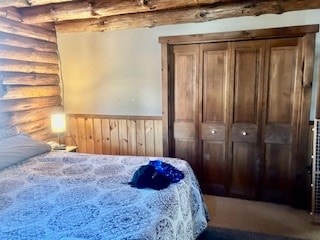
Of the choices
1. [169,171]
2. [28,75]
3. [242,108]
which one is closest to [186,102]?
[242,108]

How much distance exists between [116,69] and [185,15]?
119 cm

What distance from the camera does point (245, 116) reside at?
10.7 ft

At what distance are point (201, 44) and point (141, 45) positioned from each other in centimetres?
81

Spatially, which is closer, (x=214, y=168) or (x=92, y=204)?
(x=92, y=204)

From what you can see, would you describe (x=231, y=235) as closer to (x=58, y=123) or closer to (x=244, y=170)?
(x=244, y=170)

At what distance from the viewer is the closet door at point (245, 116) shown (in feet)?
10.3

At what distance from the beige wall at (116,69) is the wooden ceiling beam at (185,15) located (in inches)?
4.4

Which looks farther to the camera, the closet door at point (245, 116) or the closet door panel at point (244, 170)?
the closet door panel at point (244, 170)

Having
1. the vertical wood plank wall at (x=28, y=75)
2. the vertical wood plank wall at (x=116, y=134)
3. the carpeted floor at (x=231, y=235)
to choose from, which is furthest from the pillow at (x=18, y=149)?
the carpeted floor at (x=231, y=235)

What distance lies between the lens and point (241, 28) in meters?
3.12

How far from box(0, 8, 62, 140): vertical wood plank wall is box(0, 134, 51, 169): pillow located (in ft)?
1.03

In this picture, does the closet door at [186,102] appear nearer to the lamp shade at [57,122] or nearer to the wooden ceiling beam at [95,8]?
the wooden ceiling beam at [95,8]

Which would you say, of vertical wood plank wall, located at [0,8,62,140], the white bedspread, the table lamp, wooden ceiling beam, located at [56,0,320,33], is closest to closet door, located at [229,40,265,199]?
wooden ceiling beam, located at [56,0,320,33]

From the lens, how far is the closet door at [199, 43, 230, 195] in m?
3.27
